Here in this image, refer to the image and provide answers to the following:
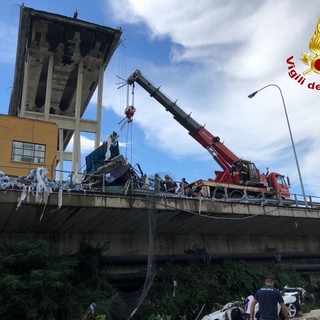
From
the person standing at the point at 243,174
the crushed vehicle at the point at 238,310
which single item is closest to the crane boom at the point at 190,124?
the person standing at the point at 243,174

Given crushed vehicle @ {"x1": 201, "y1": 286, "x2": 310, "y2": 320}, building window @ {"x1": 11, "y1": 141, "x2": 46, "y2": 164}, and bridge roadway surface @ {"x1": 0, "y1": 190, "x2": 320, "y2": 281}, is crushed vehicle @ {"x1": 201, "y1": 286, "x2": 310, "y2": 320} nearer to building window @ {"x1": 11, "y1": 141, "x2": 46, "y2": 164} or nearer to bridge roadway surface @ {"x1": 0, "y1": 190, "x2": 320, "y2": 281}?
bridge roadway surface @ {"x1": 0, "y1": 190, "x2": 320, "y2": 281}

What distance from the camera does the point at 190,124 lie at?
84.3ft

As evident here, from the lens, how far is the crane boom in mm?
25281

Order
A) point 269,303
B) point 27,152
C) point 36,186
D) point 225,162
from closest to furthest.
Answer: point 269,303, point 36,186, point 27,152, point 225,162

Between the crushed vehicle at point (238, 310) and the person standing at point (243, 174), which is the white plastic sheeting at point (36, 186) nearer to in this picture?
the crushed vehicle at point (238, 310)

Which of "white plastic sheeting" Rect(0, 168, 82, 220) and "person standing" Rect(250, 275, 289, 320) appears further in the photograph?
"white plastic sheeting" Rect(0, 168, 82, 220)

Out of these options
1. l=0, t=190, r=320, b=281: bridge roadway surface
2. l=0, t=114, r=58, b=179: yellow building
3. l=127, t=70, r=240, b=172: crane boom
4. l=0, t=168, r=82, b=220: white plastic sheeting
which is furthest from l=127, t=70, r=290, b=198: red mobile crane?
l=0, t=168, r=82, b=220: white plastic sheeting

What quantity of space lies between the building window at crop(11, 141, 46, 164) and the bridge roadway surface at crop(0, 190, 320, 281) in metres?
7.17

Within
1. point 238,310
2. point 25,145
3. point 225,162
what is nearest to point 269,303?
point 238,310

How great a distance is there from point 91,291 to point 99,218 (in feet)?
8.91

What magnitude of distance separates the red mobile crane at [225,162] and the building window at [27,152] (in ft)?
26.3

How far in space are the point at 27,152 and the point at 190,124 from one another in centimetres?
1059

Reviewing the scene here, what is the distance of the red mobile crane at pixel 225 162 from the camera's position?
73.3 feet

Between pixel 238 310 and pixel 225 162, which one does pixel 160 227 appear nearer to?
pixel 238 310
